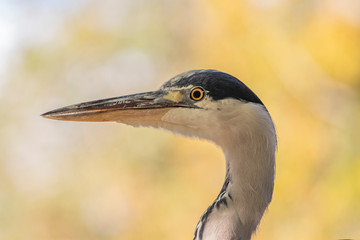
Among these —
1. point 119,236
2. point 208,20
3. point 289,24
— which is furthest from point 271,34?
point 119,236

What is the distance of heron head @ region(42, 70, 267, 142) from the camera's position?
1.70 meters

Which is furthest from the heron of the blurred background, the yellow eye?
the blurred background

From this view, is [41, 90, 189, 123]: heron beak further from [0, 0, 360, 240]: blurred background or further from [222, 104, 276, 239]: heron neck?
[0, 0, 360, 240]: blurred background

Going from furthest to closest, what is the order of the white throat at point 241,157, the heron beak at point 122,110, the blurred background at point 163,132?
the blurred background at point 163,132
the heron beak at point 122,110
the white throat at point 241,157

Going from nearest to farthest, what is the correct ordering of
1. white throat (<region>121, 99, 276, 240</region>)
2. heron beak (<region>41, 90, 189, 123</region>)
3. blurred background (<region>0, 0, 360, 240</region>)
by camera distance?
white throat (<region>121, 99, 276, 240</region>)
heron beak (<region>41, 90, 189, 123</region>)
blurred background (<region>0, 0, 360, 240</region>)

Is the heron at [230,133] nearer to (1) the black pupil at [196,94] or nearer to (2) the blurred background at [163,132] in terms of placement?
(1) the black pupil at [196,94]

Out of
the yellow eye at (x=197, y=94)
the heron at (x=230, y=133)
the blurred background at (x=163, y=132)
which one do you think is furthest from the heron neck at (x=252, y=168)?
the blurred background at (x=163, y=132)

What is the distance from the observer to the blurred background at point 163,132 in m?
5.39

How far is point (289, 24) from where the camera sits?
19.8 ft

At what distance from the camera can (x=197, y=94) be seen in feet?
5.66

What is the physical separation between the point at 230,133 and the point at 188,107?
16 centimetres

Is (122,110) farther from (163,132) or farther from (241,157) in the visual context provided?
(163,132)

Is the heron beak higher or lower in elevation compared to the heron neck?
higher

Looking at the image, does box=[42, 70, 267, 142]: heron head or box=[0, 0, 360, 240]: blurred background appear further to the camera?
box=[0, 0, 360, 240]: blurred background
